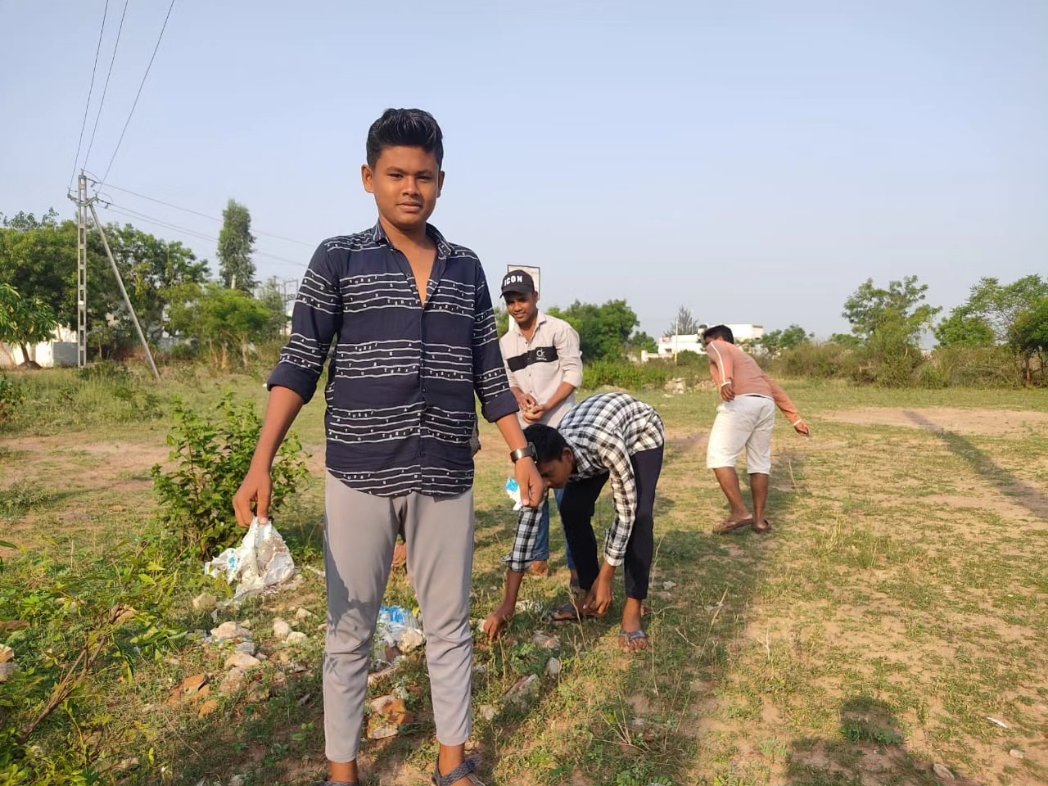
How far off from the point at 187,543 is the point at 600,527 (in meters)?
3.02

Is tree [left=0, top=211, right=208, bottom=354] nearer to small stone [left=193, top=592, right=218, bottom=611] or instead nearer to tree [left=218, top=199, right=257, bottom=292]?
tree [left=218, top=199, right=257, bottom=292]

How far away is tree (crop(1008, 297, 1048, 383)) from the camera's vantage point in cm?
2052

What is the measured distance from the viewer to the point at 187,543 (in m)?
4.43

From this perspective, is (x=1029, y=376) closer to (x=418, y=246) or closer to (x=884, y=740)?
(x=884, y=740)

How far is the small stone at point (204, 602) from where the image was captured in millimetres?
3654

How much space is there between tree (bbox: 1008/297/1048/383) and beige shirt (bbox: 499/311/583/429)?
21.7 metres

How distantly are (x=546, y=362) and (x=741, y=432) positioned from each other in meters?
2.05

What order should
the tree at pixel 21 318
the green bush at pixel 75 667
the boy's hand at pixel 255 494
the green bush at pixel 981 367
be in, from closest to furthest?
the green bush at pixel 75 667, the boy's hand at pixel 255 494, the tree at pixel 21 318, the green bush at pixel 981 367

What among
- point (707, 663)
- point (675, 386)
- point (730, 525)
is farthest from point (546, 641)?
point (675, 386)

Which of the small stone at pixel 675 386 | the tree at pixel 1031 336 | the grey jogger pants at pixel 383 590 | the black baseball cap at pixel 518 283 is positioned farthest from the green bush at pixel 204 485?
the tree at pixel 1031 336

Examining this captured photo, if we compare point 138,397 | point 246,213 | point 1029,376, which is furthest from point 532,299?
point 246,213

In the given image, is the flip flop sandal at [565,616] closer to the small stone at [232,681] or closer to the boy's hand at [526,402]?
the boy's hand at [526,402]

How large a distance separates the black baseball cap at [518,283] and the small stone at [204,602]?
90.9 inches

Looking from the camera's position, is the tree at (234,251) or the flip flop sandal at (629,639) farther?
the tree at (234,251)
